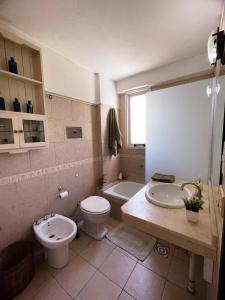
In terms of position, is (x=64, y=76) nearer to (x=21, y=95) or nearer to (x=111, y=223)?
(x=21, y=95)

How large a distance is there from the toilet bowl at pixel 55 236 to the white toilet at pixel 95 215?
0.90 ft

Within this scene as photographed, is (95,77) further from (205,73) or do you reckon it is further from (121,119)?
(205,73)

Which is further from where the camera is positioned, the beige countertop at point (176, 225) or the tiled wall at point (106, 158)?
the tiled wall at point (106, 158)

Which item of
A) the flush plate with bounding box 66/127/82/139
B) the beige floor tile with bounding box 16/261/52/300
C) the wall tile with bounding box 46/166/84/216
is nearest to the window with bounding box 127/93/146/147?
the flush plate with bounding box 66/127/82/139

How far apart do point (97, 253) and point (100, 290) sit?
413 mm

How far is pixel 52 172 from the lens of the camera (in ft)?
5.89

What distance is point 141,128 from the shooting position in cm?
270

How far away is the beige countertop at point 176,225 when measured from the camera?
832 mm

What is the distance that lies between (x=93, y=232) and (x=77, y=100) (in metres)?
1.95

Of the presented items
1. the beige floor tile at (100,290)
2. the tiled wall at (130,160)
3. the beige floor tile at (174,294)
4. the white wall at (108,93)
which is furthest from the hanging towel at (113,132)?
the beige floor tile at (174,294)

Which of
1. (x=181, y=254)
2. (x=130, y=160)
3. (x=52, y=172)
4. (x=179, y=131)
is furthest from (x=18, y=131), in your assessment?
(x=181, y=254)

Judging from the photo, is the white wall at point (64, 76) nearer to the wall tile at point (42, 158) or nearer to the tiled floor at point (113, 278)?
the wall tile at point (42, 158)

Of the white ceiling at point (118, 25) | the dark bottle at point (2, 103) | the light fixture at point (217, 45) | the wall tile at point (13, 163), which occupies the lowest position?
the wall tile at point (13, 163)

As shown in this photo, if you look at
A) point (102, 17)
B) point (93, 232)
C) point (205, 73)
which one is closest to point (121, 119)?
point (205, 73)
